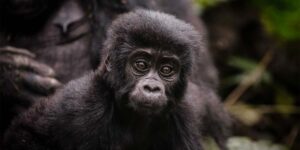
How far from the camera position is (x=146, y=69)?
3.84m

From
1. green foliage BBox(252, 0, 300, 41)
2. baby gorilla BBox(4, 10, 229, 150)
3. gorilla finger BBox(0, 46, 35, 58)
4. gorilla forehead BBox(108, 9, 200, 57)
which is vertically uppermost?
green foliage BBox(252, 0, 300, 41)

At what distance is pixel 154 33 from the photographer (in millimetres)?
3787

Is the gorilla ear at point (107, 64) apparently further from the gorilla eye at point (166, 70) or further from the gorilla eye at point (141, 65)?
the gorilla eye at point (166, 70)

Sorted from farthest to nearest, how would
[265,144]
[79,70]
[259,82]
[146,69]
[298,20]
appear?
[259,82]
[298,20]
[265,144]
[79,70]
[146,69]

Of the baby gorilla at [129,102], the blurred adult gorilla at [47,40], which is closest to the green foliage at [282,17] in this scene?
the blurred adult gorilla at [47,40]

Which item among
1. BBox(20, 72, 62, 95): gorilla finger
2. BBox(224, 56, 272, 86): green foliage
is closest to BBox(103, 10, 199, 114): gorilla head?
BBox(20, 72, 62, 95): gorilla finger

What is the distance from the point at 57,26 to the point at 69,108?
44.0 inches

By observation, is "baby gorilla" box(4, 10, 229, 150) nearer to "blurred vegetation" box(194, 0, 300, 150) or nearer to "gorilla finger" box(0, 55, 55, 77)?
"gorilla finger" box(0, 55, 55, 77)

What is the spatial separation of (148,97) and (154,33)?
37 cm

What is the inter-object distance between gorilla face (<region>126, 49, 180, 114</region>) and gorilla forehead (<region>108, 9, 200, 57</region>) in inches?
1.9

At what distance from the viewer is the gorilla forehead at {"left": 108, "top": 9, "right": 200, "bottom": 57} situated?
3791mm

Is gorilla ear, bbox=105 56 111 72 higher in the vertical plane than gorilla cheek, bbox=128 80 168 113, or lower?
higher

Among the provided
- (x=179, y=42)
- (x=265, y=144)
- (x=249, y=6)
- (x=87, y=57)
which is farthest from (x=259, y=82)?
(x=179, y=42)

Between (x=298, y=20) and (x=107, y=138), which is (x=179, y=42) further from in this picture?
(x=298, y=20)
